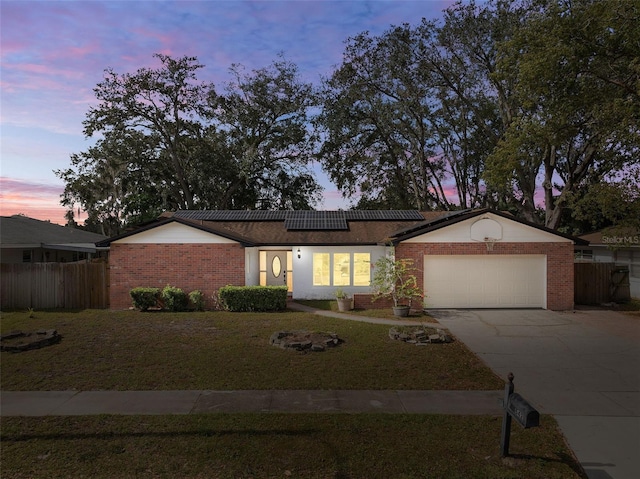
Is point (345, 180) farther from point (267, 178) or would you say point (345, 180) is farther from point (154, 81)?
point (154, 81)

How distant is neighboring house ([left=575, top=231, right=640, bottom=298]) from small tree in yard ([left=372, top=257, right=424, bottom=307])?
295 inches

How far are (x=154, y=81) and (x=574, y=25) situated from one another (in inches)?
1113

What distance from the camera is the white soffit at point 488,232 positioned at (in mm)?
15922

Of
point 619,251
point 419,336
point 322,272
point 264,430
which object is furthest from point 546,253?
point 264,430

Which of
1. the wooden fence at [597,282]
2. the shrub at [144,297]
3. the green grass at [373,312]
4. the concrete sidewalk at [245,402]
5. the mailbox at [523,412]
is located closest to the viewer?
the mailbox at [523,412]

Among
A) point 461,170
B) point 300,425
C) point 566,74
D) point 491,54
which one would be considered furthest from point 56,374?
point 461,170

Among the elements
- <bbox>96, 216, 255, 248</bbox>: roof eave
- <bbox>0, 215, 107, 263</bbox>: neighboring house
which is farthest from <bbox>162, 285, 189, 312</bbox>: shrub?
<bbox>0, 215, 107, 263</bbox>: neighboring house

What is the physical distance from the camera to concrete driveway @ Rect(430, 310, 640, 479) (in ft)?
18.0

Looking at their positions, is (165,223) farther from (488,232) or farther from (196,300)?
(488,232)

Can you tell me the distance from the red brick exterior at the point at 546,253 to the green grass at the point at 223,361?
4.15 m

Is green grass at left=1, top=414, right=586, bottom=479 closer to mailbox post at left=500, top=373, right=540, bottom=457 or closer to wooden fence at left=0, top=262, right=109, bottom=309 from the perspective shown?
mailbox post at left=500, top=373, right=540, bottom=457

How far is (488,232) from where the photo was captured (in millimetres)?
15914

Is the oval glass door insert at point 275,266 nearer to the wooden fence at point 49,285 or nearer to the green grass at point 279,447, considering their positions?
the wooden fence at point 49,285

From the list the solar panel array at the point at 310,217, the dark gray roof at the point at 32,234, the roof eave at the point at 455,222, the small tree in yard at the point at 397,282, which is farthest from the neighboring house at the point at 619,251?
the dark gray roof at the point at 32,234
